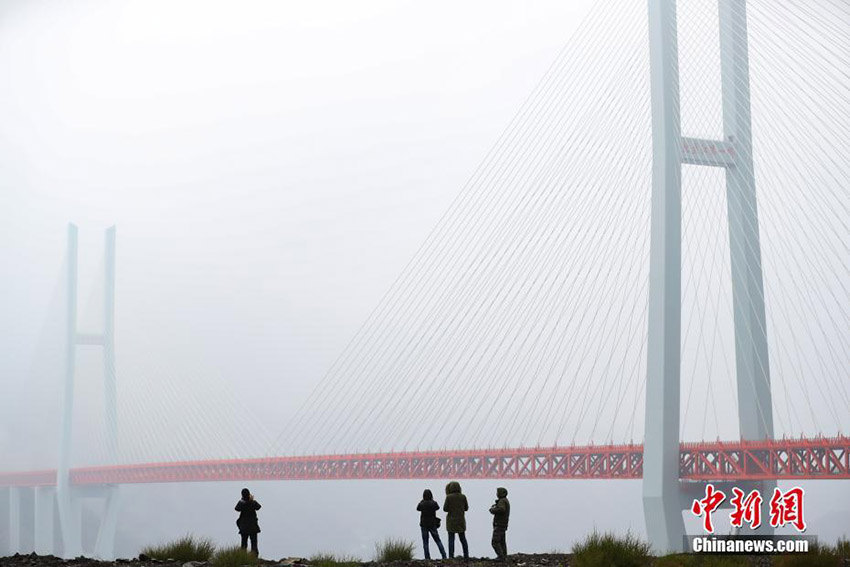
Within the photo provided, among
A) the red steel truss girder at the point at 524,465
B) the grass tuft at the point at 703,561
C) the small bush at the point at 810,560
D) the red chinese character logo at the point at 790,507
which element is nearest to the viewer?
the small bush at the point at 810,560

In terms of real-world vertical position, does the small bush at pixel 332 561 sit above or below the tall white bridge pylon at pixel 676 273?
below

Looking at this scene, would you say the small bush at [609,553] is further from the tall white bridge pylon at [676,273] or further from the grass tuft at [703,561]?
the tall white bridge pylon at [676,273]

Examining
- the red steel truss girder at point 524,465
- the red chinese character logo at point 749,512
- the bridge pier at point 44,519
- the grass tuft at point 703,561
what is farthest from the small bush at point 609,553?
the bridge pier at point 44,519

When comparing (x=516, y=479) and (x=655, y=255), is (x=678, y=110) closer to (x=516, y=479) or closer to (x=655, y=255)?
(x=655, y=255)

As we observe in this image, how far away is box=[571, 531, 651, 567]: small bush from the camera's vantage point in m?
8.34

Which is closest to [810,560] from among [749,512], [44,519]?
[749,512]

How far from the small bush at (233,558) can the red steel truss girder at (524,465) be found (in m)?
11.5

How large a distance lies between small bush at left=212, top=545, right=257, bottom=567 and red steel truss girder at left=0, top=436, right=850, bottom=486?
11.5 m

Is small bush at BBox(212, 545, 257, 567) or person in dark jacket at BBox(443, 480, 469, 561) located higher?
person in dark jacket at BBox(443, 480, 469, 561)

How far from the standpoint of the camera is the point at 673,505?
1986 cm

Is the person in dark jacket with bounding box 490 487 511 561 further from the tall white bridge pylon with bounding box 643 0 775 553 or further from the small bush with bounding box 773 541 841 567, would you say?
the tall white bridge pylon with bounding box 643 0 775 553

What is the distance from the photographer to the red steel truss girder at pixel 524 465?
18.2m

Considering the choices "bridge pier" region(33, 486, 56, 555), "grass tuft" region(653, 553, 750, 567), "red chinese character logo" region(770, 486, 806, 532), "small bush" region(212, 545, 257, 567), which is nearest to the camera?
"grass tuft" region(653, 553, 750, 567)

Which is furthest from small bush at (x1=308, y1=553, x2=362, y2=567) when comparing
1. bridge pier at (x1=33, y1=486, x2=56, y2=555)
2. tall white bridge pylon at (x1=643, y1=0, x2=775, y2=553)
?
bridge pier at (x1=33, y1=486, x2=56, y2=555)
